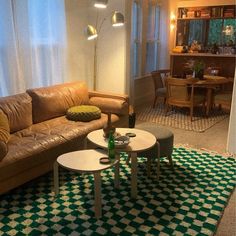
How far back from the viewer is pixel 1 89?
3.49 metres

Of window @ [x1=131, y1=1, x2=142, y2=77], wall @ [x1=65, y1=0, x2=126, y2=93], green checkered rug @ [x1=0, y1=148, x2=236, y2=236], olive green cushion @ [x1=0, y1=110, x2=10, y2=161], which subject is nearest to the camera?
green checkered rug @ [x1=0, y1=148, x2=236, y2=236]

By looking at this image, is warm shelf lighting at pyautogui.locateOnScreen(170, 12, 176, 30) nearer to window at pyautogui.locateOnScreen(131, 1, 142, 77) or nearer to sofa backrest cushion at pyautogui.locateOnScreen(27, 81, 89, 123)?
window at pyautogui.locateOnScreen(131, 1, 142, 77)

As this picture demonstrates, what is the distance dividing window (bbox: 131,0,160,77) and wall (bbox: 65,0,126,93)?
745 mm

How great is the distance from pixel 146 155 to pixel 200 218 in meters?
0.85

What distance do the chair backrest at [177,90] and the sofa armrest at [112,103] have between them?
138cm

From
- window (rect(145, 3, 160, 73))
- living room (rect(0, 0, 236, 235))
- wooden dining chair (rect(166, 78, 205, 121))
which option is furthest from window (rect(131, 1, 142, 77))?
wooden dining chair (rect(166, 78, 205, 121))

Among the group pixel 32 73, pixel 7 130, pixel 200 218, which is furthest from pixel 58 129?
pixel 200 218

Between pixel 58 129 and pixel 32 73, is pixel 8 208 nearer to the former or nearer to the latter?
pixel 58 129

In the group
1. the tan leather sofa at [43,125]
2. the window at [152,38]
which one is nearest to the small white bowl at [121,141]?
the tan leather sofa at [43,125]

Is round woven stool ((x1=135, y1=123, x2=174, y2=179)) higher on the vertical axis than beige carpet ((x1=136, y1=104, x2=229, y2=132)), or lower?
higher

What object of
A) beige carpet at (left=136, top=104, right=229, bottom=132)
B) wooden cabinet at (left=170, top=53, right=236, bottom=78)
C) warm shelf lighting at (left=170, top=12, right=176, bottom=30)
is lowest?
beige carpet at (left=136, top=104, right=229, bottom=132)

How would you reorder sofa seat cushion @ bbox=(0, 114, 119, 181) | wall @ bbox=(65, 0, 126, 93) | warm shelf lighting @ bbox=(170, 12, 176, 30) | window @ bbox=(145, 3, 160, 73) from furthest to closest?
warm shelf lighting @ bbox=(170, 12, 176, 30) < window @ bbox=(145, 3, 160, 73) < wall @ bbox=(65, 0, 126, 93) < sofa seat cushion @ bbox=(0, 114, 119, 181)

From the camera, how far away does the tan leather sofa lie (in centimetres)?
252

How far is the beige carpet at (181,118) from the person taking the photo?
4.73 metres
